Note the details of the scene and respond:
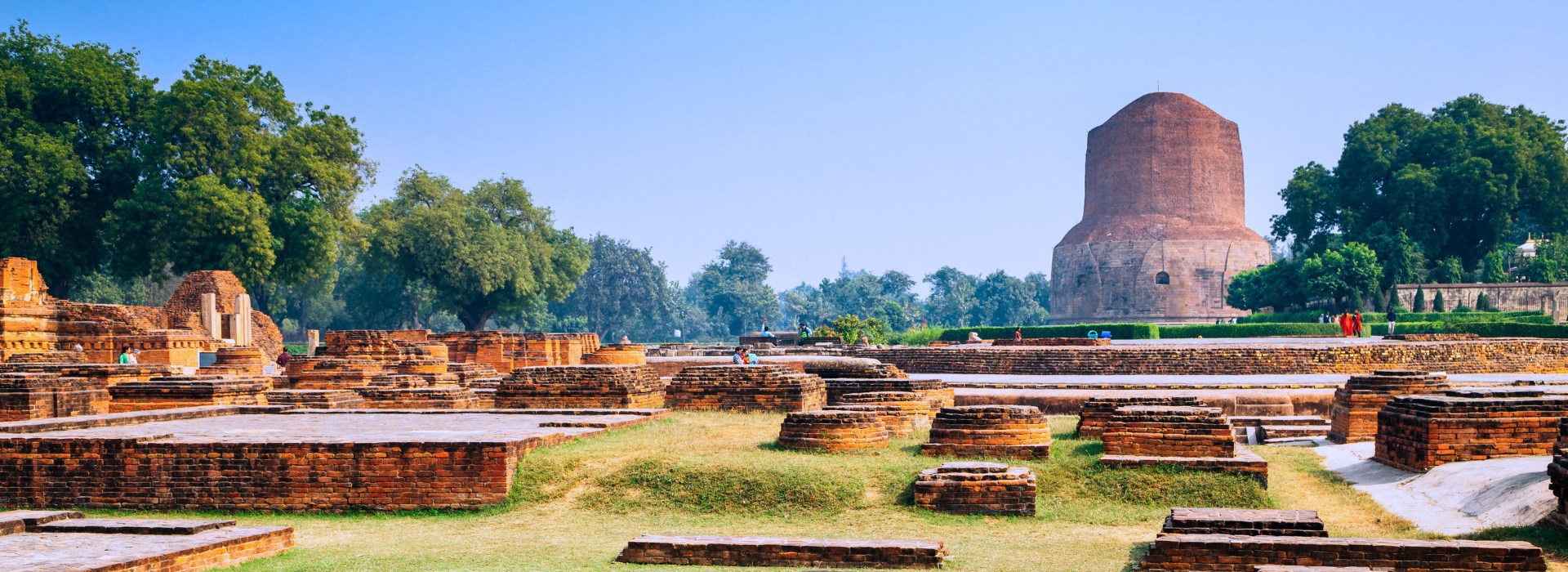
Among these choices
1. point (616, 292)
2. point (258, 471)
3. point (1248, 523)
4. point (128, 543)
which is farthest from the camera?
point (616, 292)

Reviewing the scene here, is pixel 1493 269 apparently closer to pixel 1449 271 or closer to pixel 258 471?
pixel 1449 271

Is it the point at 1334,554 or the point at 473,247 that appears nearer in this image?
the point at 1334,554

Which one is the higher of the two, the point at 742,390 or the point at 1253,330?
the point at 1253,330

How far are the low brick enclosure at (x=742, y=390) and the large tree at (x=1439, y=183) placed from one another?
30.1 meters

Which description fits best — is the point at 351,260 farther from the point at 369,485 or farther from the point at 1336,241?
the point at 369,485

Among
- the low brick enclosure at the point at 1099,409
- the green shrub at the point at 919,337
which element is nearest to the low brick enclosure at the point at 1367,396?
the low brick enclosure at the point at 1099,409

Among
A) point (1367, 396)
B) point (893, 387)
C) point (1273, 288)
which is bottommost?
point (1367, 396)

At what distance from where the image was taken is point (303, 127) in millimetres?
27672

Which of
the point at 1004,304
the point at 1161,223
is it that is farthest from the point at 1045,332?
the point at 1004,304

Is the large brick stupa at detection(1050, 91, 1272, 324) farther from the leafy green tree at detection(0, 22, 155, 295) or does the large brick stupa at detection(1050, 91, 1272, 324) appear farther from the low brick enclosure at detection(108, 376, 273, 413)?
the low brick enclosure at detection(108, 376, 273, 413)

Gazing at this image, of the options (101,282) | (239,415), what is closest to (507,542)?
(239,415)

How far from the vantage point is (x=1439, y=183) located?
120 ft

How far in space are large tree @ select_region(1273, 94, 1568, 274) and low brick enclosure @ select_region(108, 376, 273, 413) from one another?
109 ft

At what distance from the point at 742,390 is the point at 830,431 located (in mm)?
2935
